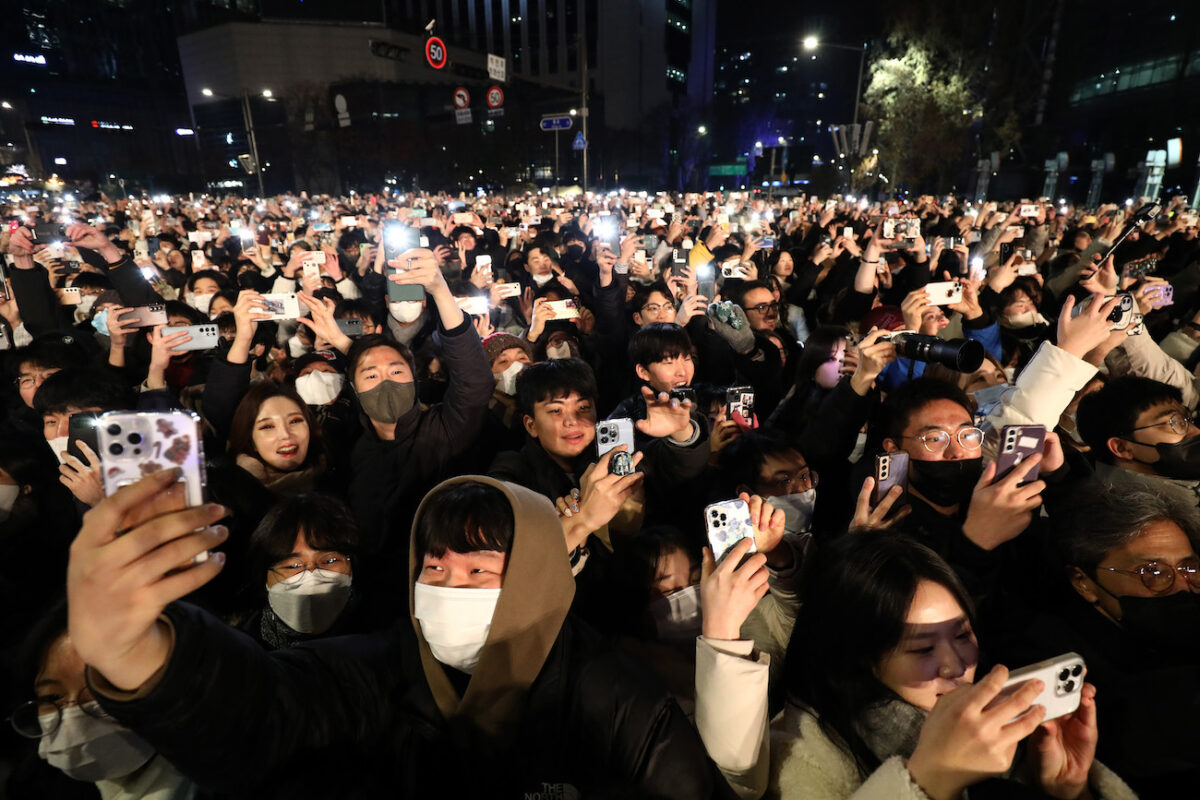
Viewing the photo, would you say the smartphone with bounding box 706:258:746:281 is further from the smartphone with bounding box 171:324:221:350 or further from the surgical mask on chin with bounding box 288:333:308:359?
the smartphone with bounding box 171:324:221:350

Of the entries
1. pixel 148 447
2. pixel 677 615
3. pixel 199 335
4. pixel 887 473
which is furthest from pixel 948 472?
pixel 199 335

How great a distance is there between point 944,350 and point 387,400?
2.92m

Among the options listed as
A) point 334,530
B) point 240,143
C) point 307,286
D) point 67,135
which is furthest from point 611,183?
point 334,530

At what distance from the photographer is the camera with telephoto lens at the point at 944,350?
2.75m

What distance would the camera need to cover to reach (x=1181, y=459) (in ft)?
9.05

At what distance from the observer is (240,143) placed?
51.7 metres

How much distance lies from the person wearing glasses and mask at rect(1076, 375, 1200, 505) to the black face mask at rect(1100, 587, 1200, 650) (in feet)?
3.03

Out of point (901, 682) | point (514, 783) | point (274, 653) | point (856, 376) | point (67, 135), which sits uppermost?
point (67, 135)

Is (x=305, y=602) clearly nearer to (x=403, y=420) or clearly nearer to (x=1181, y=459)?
(x=403, y=420)

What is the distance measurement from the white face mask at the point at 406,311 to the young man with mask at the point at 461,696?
11.8 feet

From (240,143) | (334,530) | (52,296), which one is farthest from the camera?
(240,143)

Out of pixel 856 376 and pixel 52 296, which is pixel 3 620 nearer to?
pixel 856 376

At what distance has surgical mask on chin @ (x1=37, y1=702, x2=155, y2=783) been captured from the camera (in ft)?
5.29

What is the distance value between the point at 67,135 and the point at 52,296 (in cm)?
6859
